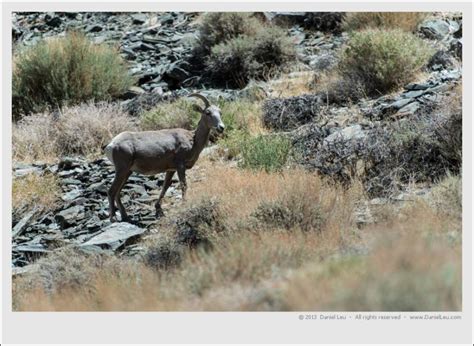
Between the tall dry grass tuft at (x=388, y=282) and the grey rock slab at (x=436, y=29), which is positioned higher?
the tall dry grass tuft at (x=388, y=282)

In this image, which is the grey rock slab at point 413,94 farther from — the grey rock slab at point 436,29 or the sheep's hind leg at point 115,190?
the sheep's hind leg at point 115,190

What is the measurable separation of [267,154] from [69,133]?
623cm

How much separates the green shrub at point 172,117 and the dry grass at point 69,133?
2.09ft

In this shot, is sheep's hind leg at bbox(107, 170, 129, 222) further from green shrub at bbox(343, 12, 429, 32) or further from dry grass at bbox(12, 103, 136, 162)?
green shrub at bbox(343, 12, 429, 32)

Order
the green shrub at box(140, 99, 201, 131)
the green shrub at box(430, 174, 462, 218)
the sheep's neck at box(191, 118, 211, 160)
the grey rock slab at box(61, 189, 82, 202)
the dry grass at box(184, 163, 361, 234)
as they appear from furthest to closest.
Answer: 1. the green shrub at box(140, 99, 201, 131)
2. the grey rock slab at box(61, 189, 82, 202)
3. the sheep's neck at box(191, 118, 211, 160)
4. the dry grass at box(184, 163, 361, 234)
5. the green shrub at box(430, 174, 462, 218)

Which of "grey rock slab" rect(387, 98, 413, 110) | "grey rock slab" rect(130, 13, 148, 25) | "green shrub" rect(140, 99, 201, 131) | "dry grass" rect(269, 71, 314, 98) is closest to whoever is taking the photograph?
"grey rock slab" rect(387, 98, 413, 110)

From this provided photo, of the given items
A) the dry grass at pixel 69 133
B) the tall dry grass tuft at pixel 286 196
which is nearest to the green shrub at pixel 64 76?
the dry grass at pixel 69 133

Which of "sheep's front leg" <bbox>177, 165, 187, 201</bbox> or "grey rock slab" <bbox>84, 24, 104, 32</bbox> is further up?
"grey rock slab" <bbox>84, 24, 104, 32</bbox>

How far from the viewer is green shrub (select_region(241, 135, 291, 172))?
13570 millimetres

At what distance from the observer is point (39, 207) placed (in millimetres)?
14594

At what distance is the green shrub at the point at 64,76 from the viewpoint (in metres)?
20.7

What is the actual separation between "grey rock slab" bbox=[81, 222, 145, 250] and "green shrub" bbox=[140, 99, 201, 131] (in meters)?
5.63

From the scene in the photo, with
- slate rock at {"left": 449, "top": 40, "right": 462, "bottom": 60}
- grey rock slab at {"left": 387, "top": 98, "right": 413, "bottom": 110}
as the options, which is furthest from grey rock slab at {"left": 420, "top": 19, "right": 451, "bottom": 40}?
grey rock slab at {"left": 387, "top": 98, "right": 413, "bottom": 110}

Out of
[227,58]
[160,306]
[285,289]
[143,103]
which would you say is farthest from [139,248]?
[227,58]
